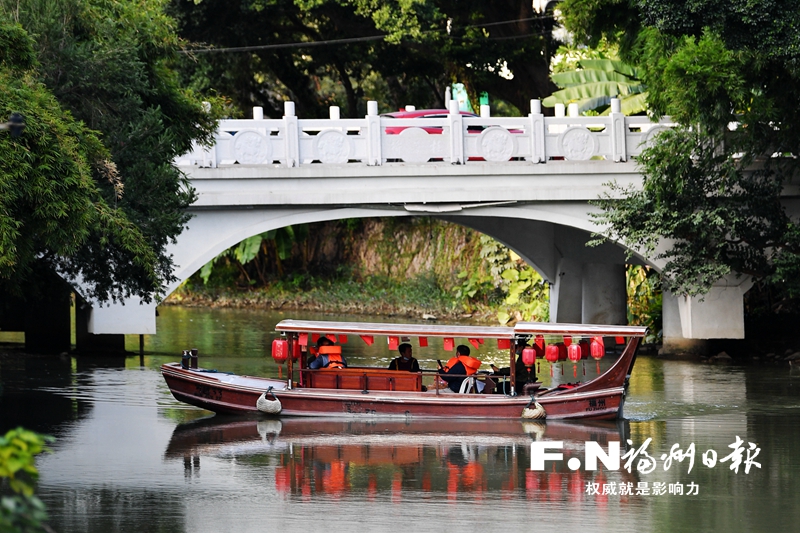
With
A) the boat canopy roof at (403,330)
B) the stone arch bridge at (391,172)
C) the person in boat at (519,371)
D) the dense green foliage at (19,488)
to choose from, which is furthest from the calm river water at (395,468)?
the dense green foliage at (19,488)

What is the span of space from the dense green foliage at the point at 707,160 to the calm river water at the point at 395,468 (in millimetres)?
2230

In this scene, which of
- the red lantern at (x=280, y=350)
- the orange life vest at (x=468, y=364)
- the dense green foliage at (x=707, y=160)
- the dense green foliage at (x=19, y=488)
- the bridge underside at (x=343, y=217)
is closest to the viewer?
the dense green foliage at (x=19, y=488)

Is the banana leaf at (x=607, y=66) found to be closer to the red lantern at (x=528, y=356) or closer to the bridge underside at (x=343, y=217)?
the bridge underside at (x=343, y=217)

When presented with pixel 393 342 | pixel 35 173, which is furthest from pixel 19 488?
pixel 393 342

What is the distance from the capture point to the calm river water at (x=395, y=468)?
36.7 ft

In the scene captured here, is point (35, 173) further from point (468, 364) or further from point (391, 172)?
point (391, 172)

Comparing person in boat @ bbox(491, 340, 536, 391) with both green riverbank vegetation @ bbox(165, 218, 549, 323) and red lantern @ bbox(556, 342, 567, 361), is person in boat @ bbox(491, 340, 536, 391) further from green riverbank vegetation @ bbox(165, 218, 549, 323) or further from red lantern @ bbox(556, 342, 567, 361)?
green riverbank vegetation @ bbox(165, 218, 549, 323)

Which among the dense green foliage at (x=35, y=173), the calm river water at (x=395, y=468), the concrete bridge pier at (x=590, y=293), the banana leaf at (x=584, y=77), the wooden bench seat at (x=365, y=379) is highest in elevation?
the banana leaf at (x=584, y=77)

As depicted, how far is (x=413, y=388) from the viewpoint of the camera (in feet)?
55.4

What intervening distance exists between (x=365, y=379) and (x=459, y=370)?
1391 mm

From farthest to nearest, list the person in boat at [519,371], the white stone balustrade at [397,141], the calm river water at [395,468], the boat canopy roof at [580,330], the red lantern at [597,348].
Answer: the white stone balustrade at [397,141]
the person in boat at [519,371]
the red lantern at [597,348]
the boat canopy roof at [580,330]
the calm river water at [395,468]

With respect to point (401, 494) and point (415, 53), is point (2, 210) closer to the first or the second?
point (401, 494)

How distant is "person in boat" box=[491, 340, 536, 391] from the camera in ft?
55.6

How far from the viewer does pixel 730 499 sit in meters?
12.1
